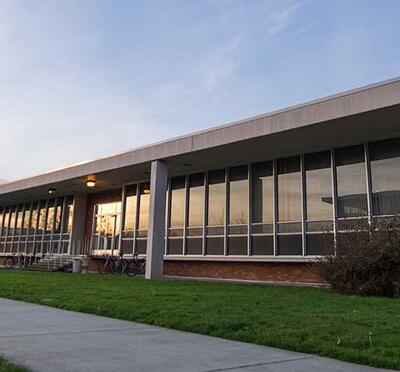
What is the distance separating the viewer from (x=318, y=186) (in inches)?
641

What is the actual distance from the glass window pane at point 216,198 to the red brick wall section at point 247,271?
5.22 feet

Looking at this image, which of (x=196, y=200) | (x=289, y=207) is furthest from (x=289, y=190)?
(x=196, y=200)

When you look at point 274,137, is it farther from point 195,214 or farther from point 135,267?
point 135,267

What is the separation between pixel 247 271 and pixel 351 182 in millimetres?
4839

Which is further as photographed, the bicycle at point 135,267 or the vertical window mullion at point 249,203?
the bicycle at point 135,267

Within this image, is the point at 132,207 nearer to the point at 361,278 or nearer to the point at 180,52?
the point at 180,52

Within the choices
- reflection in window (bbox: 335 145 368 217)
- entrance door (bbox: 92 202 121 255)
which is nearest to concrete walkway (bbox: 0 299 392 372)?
reflection in window (bbox: 335 145 368 217)

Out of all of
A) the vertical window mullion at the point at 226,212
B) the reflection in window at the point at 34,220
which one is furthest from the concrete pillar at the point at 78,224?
the vertical window mullion at the point at 226,212

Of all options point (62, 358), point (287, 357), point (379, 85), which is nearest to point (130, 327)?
→ point (62, 358)

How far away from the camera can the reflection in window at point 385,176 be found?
47.4 ft

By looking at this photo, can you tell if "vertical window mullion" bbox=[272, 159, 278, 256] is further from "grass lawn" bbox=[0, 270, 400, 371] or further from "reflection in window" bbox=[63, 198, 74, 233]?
"reflection in window" bbox=[63, 198, 74, 233]

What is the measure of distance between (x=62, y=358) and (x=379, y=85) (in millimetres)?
10132

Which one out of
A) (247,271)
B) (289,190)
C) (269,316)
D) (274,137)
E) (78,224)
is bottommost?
(269,316)

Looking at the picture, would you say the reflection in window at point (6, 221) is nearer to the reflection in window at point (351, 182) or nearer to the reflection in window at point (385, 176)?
the reflection in window at point (351, 182)
